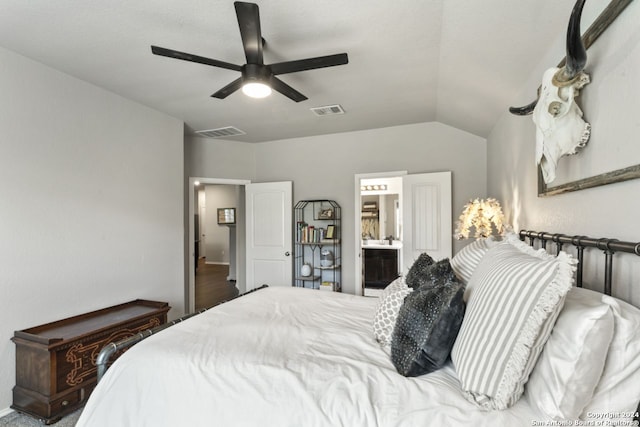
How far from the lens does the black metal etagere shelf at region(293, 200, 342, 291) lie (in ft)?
14.6

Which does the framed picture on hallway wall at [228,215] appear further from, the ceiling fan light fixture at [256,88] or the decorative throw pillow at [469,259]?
the decorative throw pillow at [469,259]

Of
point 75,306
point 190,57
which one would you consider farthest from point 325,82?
point 75,306

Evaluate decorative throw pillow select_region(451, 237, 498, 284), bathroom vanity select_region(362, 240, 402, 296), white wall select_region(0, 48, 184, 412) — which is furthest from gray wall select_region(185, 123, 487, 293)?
decorative throw pillow select_region(451, 237, 498, 284)

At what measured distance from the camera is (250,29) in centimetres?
167

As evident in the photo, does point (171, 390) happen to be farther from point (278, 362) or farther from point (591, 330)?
point (591, 330)

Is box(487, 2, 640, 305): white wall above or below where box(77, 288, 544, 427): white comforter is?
above

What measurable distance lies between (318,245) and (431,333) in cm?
341

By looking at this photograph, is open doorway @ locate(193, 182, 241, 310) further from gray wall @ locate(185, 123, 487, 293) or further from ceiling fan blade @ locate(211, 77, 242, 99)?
ceiling fan blade @ locate(211, 77, 242, 99)

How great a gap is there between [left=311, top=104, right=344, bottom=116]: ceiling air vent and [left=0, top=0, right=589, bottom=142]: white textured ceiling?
129 mm

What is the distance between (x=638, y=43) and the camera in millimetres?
987

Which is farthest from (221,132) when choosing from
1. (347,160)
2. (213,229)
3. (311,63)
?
(213,229)

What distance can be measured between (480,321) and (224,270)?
329 inches

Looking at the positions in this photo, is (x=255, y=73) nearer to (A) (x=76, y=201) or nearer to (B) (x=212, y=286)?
(A) (x=76, y=201)

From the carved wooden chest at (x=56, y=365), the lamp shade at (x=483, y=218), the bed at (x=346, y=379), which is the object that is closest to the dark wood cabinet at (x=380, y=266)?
the lamp shade at (x=483, y=218)
